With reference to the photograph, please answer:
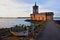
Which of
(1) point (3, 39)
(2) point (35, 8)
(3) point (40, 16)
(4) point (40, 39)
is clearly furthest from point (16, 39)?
(3) point (40, 16)

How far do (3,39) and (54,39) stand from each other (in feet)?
12.2

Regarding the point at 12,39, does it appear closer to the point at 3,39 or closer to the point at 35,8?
the point at 3,39

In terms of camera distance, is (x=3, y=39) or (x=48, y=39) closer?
(x=48, y=39)

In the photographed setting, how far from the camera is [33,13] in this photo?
119 feet

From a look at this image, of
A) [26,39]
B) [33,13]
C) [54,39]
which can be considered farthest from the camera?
[33,13]

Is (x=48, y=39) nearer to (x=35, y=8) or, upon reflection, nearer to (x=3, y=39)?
(x=3, y=39)

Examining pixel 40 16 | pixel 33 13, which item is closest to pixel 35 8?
pixel 33 13

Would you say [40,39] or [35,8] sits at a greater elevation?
[35,8]

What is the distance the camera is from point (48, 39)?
7.77 metres

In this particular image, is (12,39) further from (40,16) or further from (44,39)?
Result: (40,16)

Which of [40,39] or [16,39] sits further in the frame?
[16,39]

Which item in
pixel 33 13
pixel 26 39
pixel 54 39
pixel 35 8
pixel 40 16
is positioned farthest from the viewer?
pixel 40 16

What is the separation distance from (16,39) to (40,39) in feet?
7.24

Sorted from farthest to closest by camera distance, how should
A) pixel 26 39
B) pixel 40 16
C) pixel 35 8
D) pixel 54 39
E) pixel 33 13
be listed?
1. pixel 40 16
2. pixel 33 13
3. pixel 35 8
4. pixel 26 39
5. pixel 54 39
